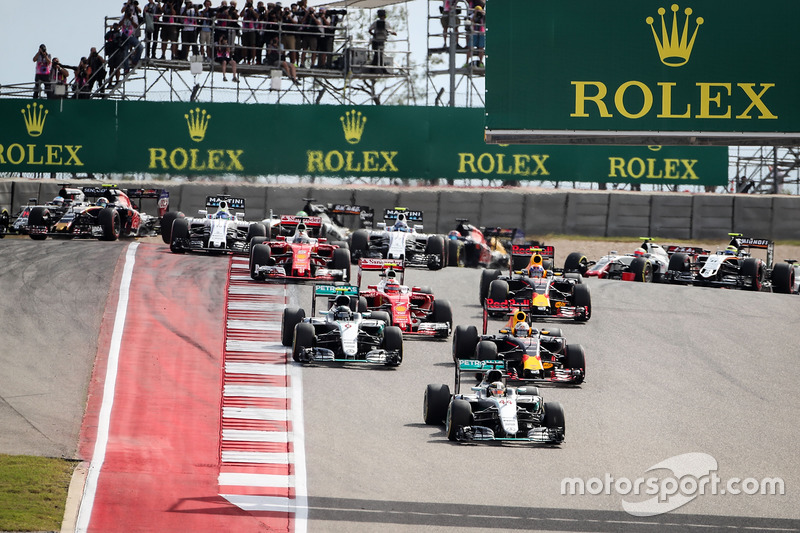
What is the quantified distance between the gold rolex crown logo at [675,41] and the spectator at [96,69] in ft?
82.6

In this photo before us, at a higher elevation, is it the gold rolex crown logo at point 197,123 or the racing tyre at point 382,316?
the gold rolex crown logo at point 197,123

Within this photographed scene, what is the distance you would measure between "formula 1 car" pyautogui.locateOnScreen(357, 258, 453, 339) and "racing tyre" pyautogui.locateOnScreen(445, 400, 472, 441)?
22.4 ft

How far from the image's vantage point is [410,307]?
2467 centimetres

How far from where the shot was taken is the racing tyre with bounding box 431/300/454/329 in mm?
24484

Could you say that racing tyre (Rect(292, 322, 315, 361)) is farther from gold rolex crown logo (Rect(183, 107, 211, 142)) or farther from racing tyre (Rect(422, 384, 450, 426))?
gold rolex crown logo (Rect(183, 107, 211, 142))

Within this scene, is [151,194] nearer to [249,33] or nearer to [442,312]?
[249,33]

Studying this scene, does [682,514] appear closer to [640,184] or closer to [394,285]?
[394,285]

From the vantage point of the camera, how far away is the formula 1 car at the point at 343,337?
21.4 meters

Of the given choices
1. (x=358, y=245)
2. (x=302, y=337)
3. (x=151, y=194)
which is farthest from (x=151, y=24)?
(x=302, y=337)

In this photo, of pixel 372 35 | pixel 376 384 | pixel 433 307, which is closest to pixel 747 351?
pixel 433 307

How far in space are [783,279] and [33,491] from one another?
22708 mm

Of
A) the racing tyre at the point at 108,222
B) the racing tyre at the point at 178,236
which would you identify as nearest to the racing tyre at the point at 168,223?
the racing tyre at the point at 108,222

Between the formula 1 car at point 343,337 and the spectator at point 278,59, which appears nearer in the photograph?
the formula 1 car at point 343,337

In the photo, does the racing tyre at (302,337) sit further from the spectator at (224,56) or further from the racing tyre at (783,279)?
the spectator at (224,56)
